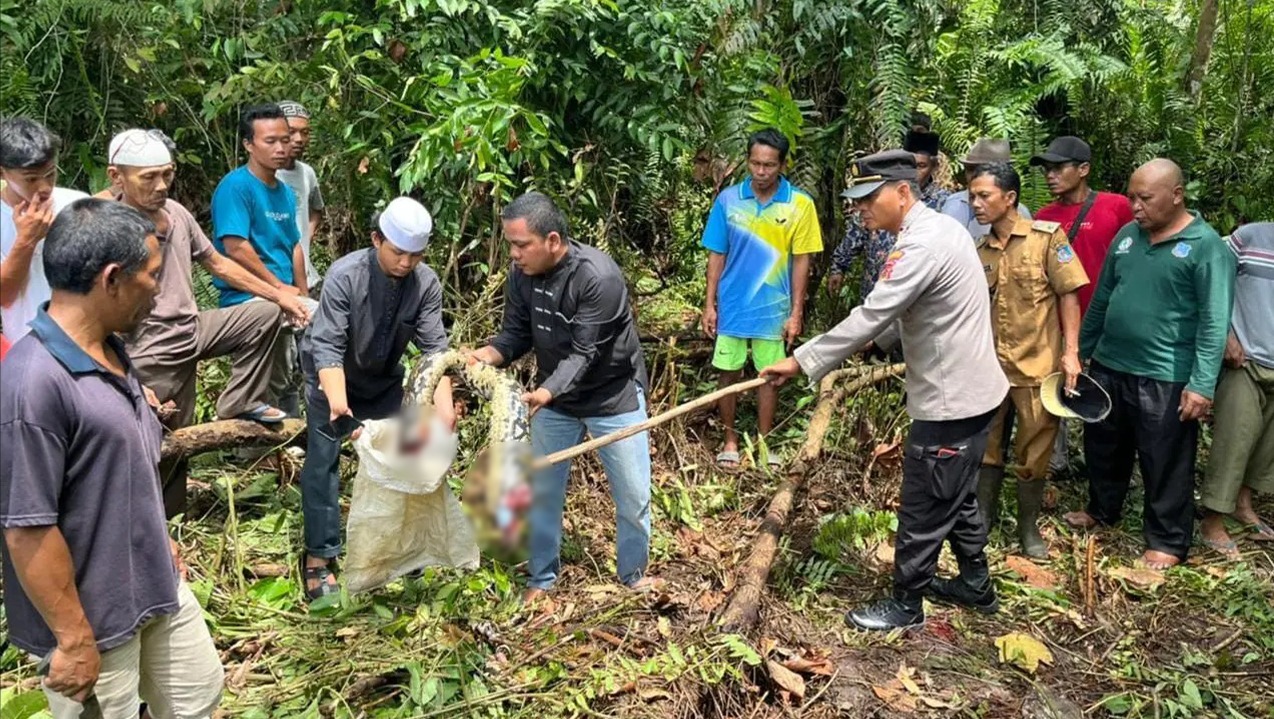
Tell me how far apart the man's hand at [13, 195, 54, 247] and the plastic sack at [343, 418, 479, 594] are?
1197 millimetres

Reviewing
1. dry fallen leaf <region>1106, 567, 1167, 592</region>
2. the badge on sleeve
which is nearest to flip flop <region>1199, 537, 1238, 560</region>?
dry fallen leaf <region>1106, 567, 1167, 592</region>

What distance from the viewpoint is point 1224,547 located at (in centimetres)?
502

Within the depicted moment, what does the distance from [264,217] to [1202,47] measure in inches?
298

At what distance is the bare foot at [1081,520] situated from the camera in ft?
17.3

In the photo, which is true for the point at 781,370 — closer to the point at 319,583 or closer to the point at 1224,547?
the point at 319,583

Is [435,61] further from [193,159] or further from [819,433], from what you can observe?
[819,433]

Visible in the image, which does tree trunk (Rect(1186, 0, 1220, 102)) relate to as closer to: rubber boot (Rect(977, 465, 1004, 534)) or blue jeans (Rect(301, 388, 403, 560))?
rubber boot (Rect(977, 465, 1004, 534))

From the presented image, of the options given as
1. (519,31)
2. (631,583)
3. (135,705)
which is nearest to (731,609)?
(631,583)

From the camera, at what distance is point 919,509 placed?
4.12 meters

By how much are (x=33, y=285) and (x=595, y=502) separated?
301cm

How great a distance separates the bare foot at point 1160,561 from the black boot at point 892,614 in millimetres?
1481

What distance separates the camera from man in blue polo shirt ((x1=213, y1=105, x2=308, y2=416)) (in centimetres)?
477

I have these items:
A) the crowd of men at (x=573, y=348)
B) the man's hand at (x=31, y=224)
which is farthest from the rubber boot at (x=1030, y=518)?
the man's hand at (x=31, y=224)

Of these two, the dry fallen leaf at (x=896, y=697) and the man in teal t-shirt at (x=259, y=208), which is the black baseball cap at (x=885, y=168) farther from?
the man in teal t-shirt at (x=259, y=208)
